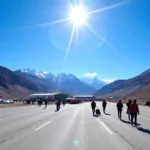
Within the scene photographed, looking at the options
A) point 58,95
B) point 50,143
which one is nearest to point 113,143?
point 50,143

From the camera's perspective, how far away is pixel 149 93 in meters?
193

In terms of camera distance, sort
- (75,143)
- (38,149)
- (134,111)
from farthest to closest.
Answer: (134,111) < (75,143) < (38,149)

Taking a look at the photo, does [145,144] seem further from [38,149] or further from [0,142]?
[0,142]

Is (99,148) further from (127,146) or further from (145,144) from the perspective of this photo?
(145,144)

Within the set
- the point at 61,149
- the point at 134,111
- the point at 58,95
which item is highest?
the point at 58,95

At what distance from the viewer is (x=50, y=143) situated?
11992mm

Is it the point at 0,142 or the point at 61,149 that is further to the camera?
the point at 0,142

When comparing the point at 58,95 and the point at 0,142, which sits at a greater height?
the point at 58,95

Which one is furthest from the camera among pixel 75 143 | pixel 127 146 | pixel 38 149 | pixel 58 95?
pixel 58 95

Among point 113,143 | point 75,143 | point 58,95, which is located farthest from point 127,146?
point 58,95

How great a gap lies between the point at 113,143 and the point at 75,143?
1.52 m

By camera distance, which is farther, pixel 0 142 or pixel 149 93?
pixel 149 93

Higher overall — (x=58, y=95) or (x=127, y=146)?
(x=58, y=95)

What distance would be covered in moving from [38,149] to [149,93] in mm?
189000
